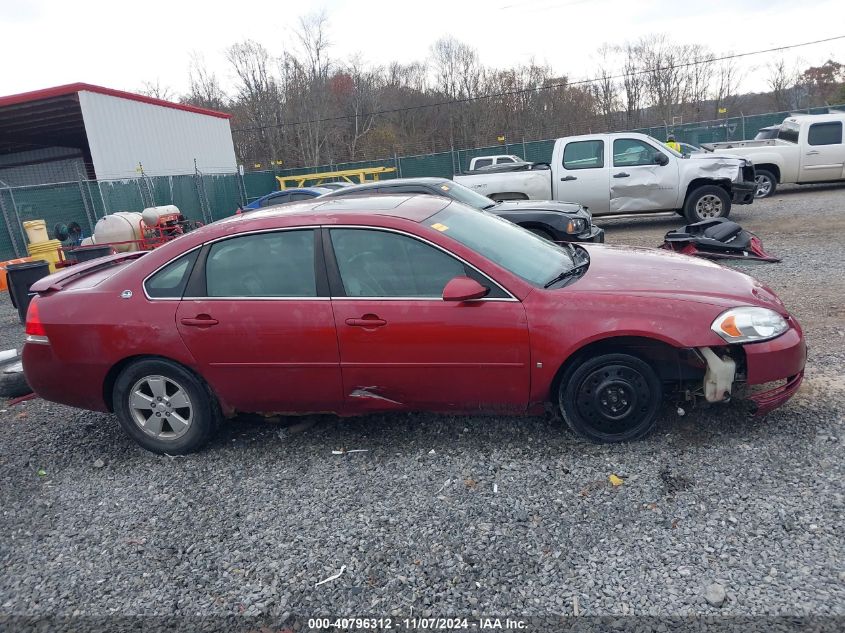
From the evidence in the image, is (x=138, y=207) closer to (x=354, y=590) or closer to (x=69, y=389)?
(x=69, y=389)

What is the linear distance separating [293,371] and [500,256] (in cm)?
150

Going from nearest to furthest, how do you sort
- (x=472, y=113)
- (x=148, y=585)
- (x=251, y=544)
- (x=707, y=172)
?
(x=148, y=585) → (x=251, y=544) → (x=707, y=172) → (x=472, y=113)

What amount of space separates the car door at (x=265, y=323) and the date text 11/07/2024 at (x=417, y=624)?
1527 mm

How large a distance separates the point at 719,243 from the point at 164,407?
Answer: 700 centimetres

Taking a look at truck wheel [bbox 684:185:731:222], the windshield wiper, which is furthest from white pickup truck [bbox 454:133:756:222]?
the windshield wiper

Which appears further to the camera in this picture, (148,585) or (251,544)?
(251,544)

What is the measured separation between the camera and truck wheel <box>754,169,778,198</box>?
15.1 meters

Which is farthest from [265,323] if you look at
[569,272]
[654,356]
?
[654,356]

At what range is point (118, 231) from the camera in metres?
14.6

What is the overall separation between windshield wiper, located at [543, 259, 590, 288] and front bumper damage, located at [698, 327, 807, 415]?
898 millimetres

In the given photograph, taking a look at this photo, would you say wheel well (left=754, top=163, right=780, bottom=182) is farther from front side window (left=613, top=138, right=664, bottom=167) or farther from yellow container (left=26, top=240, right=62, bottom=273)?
yellow container (left=26, top=240, right=62, bottom=273)

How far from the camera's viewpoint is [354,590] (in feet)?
9.03

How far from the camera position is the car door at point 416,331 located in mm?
3609

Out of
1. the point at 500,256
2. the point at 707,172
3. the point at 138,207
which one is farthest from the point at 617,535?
the point at 138,207
